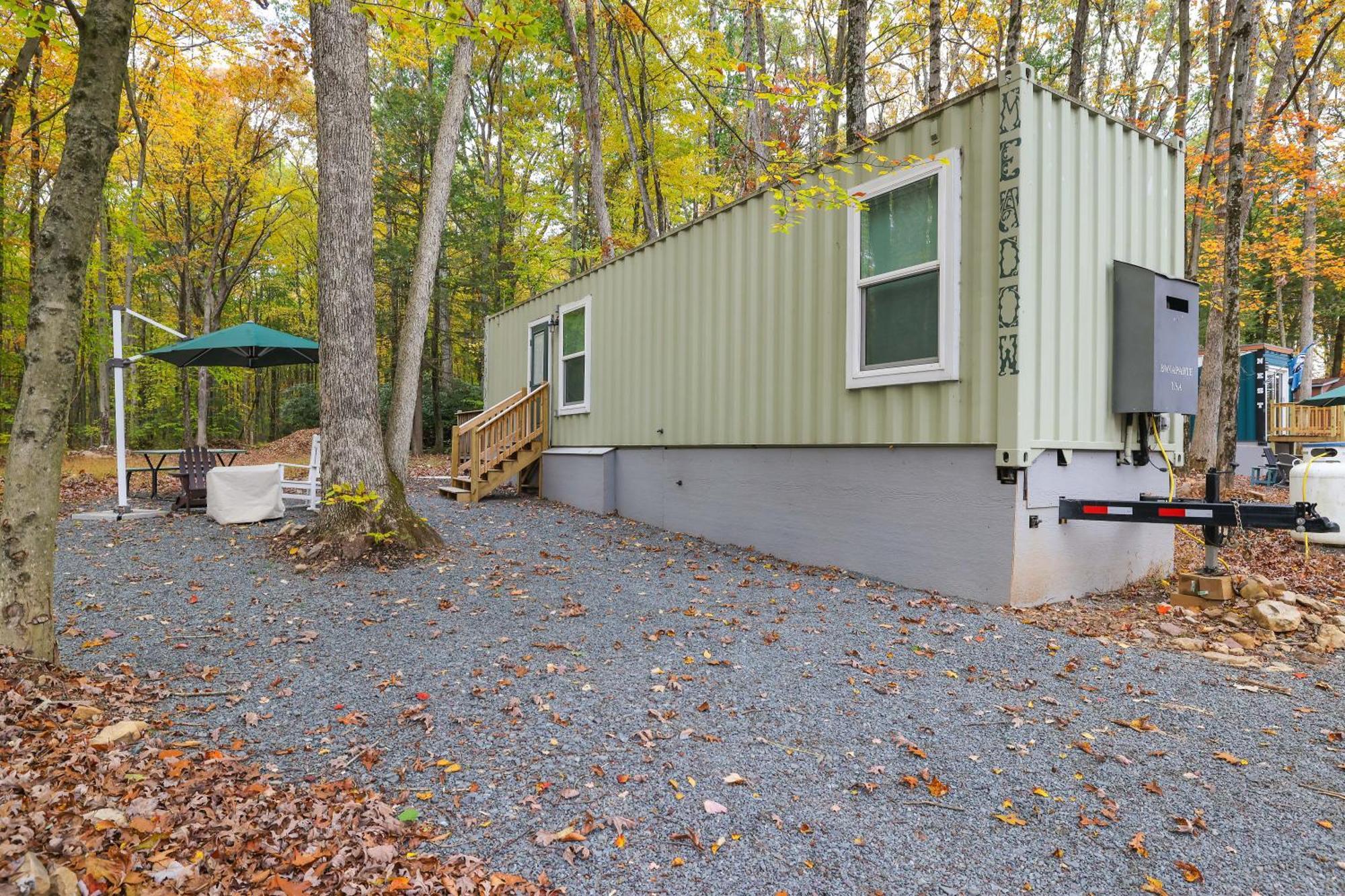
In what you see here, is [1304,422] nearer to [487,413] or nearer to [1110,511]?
[1110,511]

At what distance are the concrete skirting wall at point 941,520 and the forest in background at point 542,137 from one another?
6.23m

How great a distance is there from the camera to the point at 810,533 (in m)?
5.62

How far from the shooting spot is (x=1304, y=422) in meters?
14.5

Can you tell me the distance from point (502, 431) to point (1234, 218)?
879cm

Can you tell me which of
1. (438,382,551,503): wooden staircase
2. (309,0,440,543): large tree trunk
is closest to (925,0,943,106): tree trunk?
(438,382,551,503): wooden staircase

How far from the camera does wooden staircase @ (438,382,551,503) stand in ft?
28.3

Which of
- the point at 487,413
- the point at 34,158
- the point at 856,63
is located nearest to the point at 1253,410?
the point at 856,63

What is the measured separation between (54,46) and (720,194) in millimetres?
13754

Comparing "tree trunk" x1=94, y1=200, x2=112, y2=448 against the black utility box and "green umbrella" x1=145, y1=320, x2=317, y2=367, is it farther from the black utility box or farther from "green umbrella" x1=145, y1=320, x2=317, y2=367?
the black utility box

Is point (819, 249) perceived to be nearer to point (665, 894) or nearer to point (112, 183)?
point (665, 894)

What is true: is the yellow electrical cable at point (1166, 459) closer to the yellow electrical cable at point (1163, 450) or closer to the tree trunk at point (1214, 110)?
the yellow electrical cable at point (1163, 450)

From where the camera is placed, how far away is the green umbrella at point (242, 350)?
826 centimetres

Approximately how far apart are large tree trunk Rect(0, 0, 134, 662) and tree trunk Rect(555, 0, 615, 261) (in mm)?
8375

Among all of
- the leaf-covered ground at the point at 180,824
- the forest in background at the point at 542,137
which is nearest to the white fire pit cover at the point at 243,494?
the leaf-covered ground at the point at 180,824
